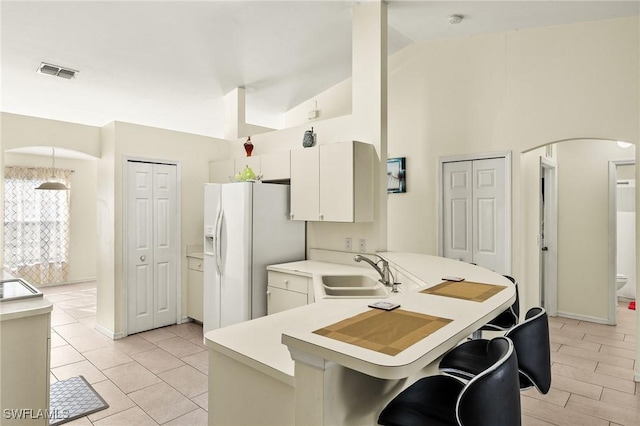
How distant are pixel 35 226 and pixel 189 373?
5.38 metres

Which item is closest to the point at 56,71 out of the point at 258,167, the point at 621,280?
the point at 258,167

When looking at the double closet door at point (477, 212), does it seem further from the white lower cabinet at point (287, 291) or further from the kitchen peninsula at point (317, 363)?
the kitchen peninsula at point (317, 363)

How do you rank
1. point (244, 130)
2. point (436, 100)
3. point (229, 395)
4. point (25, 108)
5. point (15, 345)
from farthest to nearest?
point (244, 130)
point (25, 108)
point (436, 100)
point (15, 345)
point (229, 395)

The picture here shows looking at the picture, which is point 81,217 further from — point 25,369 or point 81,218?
point 25,369

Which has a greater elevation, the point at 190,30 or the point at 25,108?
the point at 190,30

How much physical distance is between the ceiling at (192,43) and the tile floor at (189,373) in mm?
2916

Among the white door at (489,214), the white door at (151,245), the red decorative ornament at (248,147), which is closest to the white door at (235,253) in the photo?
the red decorative ornament at (248,147)

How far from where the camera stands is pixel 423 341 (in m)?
1.24

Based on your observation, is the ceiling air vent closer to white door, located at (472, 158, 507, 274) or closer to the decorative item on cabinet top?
the decorative item on cabinet top

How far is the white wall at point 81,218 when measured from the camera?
7312mm

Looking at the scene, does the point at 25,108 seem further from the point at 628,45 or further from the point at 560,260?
the point at 560,260

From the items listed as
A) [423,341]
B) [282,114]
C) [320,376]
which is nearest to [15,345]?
[320,376]

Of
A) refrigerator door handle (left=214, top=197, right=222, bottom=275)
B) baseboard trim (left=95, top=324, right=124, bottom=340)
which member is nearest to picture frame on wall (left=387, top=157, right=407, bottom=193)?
refrigerator door handle (left=214, top=197, right=222, bottom=275)

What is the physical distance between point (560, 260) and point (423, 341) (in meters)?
4.79
